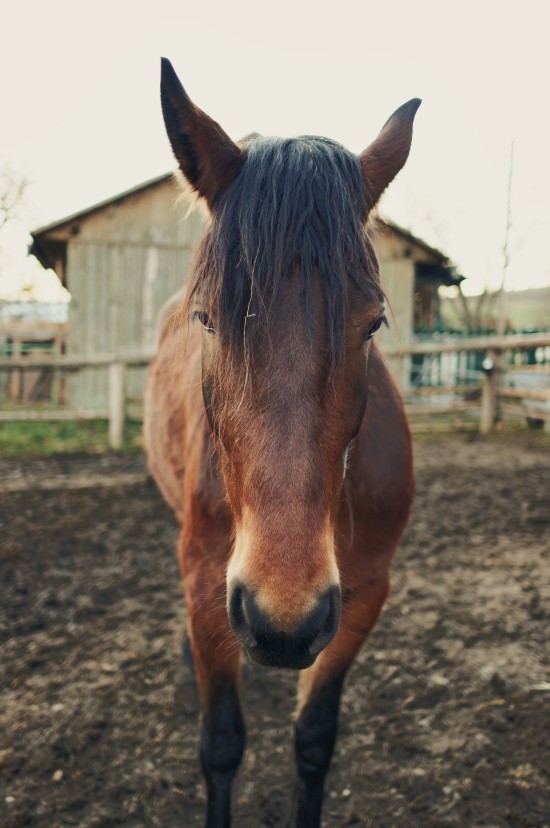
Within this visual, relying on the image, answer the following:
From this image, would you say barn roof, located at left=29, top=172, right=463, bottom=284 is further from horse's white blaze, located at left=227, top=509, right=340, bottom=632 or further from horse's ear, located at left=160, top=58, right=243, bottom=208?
horse's white blaze, located at left=227, top=509, right=340, bottom=632

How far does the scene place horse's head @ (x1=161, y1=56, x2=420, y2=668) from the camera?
116 cm

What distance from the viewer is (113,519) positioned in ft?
17.1

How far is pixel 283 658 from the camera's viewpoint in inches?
46.0

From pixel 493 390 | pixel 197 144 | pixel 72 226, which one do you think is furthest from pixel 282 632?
pixel 72 226

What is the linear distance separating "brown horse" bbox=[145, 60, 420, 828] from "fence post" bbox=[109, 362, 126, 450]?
21.1ft

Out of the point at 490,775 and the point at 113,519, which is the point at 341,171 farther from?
the point at 113,519

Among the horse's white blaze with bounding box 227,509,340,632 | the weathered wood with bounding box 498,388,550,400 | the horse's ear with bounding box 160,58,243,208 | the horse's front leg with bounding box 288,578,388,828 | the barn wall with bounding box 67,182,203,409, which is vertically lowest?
the horse's front leg with bounding box 288,578,388,828

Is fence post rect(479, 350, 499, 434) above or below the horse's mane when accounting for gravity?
below

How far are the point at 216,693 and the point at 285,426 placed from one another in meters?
1.20

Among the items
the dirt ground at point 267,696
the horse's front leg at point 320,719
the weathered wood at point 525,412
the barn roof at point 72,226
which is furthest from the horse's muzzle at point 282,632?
the barn roof at point 72,226

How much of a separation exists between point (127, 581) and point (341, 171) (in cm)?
319

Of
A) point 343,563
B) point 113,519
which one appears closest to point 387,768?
point 343,563

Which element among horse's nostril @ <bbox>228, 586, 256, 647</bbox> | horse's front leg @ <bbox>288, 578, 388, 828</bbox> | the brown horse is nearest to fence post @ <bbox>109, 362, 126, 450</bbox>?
the brown horse

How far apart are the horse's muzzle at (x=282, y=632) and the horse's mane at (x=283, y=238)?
1.78ft
